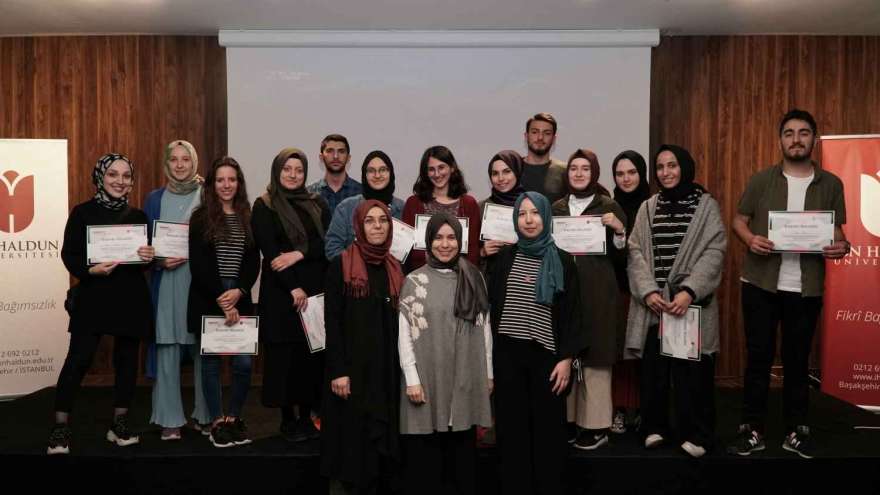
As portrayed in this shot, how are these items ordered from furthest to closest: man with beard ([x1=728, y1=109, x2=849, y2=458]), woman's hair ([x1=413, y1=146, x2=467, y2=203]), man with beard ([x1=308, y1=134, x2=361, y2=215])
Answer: man with beard ([x1=308, y1=134, x2=361, y2=215])
woman's hair ([x1=413, y1=146, x2=467, y2=203])
man with beard ([x1=728, y1=109, x2=849, y2=458])

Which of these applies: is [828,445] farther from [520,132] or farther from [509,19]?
[509,19]

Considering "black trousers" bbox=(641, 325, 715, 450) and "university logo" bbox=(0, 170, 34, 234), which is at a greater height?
"university logo" bbox=(0, 170, 34, 234)

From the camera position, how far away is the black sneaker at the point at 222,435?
359 centimetres

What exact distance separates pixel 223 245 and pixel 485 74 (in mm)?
3123

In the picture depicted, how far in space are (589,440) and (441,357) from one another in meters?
1.00

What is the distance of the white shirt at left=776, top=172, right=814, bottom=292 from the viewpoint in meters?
3.56

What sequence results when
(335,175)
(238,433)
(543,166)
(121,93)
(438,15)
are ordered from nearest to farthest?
(238,433)
(543,166)
(335,175)
(438,15)
(121,93)

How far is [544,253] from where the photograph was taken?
3.18 metres

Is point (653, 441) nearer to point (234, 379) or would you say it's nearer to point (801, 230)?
point (801, 230)

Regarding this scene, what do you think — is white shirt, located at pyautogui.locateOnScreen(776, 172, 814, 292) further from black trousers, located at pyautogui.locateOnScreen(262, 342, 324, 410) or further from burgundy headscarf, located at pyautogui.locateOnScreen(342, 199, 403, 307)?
black trousers, located at pyautogui.locateOnScreen(262, 342, 324, 410)

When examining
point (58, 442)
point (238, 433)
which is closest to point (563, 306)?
point (238, 433)

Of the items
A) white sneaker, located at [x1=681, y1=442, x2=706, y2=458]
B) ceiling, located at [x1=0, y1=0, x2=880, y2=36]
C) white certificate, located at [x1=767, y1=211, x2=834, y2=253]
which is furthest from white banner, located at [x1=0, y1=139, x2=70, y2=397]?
white certificate, located at [x1=767, y1=211, x2=834, y2=253]

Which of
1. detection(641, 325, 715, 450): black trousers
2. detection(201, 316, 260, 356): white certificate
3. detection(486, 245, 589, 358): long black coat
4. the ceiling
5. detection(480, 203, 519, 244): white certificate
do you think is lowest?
detection(641, 325, 715, 450): black trousers

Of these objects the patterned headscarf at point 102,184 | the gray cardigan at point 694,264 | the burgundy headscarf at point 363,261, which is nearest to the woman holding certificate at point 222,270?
the patterned headscarf at point 102,184
